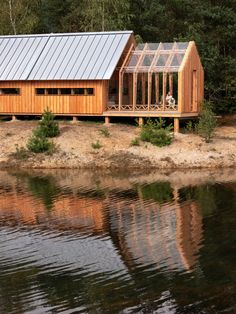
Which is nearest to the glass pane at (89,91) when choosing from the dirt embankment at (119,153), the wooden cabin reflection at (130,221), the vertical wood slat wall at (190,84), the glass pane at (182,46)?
the dirt embankment at (119,153)

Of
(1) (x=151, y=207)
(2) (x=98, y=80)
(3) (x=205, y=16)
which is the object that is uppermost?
(3) (x=205, y=16)

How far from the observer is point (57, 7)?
58.8 metres

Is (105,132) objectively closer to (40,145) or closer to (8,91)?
(40,145)

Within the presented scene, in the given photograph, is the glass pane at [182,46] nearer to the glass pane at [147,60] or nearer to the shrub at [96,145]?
the glass pane at [147,60]

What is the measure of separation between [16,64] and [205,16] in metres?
15.7

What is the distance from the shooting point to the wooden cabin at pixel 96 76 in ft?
120

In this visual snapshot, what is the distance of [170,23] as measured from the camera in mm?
50625

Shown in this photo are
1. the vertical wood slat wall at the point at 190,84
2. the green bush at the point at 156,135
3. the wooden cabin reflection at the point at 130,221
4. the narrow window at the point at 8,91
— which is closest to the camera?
the wooden cabin reflection at the point at 130,221

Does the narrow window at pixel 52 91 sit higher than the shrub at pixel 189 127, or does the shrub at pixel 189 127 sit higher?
the narrow window at pixel 52 91

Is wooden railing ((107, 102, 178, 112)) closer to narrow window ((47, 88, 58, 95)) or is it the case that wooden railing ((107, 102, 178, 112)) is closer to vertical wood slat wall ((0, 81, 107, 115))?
vertical wood slat wall ((0, 81, 107, 115))

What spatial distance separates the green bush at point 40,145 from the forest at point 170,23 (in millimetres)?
14337

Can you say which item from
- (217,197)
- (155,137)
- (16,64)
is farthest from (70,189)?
(16,64)

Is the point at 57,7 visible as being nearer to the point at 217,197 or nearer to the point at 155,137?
the point at 155,137

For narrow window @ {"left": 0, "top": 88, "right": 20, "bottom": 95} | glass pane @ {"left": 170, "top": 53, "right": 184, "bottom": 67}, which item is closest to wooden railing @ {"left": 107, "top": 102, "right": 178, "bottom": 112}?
glass pane @ {"left": 170, "top": 53, "right": 184, "bottom": 67}
